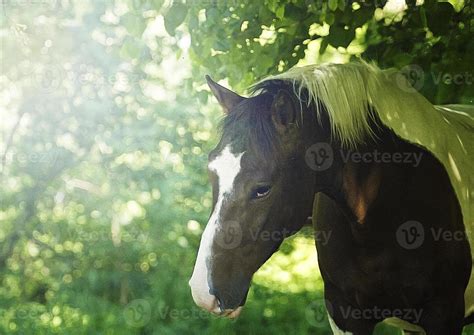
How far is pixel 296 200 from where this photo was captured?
5.11 feet

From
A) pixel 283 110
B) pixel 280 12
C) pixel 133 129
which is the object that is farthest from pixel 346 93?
pixel 133 129

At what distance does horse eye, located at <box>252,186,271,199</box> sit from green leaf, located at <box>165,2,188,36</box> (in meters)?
0.60

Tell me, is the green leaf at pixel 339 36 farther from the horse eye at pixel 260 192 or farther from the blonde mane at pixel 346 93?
the horse eye at pixel 260 192

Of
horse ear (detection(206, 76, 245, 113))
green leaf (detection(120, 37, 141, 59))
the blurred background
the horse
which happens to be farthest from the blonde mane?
green leaf (detection(120, 37, 141, 59))

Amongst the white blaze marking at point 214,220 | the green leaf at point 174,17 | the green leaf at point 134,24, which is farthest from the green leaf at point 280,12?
the white blaze marking at point 214,220

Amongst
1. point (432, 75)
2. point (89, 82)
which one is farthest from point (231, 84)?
point (432, 75)

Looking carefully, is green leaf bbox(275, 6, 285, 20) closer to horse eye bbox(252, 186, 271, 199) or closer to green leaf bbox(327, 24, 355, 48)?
green leaf bbox(327, 24, 355, 48)

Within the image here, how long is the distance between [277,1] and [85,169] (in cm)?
81

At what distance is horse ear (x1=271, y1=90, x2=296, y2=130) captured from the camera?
1530 mm

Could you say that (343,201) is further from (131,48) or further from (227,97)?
(131,48)

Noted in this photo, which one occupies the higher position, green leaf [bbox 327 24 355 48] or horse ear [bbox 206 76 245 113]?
green leaf [bbox 327 24 355 48]

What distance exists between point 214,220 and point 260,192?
4.9 inches

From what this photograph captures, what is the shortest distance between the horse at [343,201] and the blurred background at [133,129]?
482mm

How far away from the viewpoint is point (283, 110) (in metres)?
1.53
